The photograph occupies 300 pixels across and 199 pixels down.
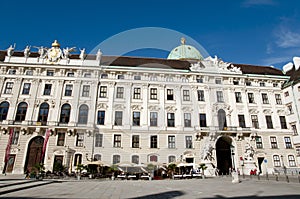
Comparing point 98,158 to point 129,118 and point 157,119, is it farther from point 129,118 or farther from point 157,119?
point 157,119

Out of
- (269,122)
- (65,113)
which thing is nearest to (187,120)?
(269,122)

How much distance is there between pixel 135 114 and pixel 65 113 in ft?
31.0

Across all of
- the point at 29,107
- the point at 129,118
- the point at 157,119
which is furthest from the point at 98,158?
the point at 29,107

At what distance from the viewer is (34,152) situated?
2666 centimetres

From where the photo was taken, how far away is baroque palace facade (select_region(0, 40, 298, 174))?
88.3 ft

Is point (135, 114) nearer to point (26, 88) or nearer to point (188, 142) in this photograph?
point (188, 142)

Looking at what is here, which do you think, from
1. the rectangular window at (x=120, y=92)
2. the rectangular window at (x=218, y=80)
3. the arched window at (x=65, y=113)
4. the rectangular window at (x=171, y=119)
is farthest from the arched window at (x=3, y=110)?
the rectangular window at (x=218, y=80)

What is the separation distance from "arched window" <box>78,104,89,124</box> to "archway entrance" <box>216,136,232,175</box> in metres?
19.0

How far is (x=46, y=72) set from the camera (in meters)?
30.5

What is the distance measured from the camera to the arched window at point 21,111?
2788 centimetres

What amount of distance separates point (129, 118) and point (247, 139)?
16852 mm

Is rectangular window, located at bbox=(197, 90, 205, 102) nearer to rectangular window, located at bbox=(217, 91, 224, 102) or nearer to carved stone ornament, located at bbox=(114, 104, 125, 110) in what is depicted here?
rectangular window, located at bbox=(217, 91, 224, 102)

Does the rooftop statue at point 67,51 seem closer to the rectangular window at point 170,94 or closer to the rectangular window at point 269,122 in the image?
the rectangular window at point 170,94

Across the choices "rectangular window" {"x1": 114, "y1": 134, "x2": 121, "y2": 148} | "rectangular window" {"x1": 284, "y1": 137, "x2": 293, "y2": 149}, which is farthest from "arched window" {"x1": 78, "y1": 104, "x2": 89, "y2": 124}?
"rectangular window" {"x1": 284, "y1": 137, "x2": 293, "y2": 149}
